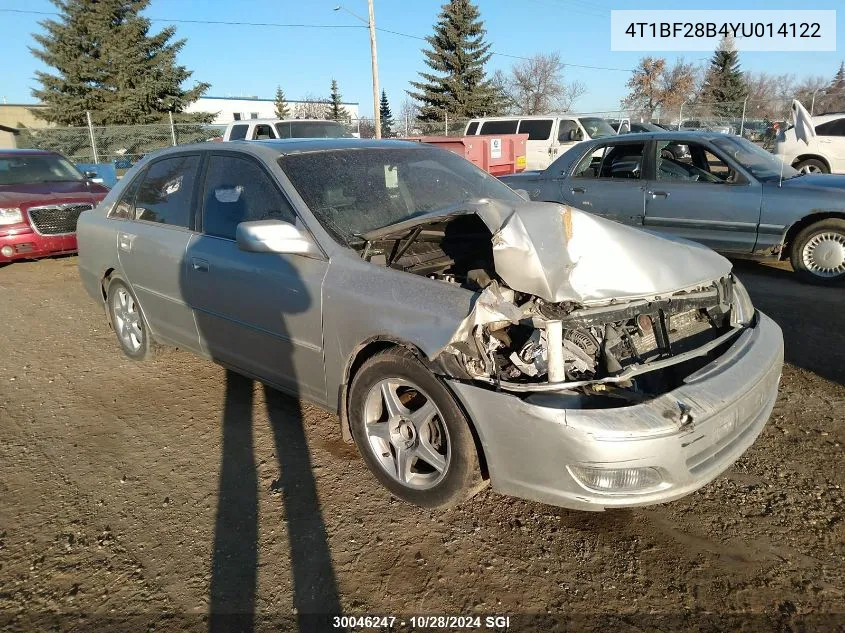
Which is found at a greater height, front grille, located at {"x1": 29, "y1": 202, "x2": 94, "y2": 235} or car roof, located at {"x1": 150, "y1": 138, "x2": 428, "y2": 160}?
car roof, located at {"x1": 150, "y1": 138, "x2": 428, "y2": 160}

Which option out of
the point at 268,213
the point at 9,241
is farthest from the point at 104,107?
the point at 268,213

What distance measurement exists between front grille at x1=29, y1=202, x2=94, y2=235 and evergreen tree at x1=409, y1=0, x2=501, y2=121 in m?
32.0

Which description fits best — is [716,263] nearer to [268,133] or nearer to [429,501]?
[429,501]

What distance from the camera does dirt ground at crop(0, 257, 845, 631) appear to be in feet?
7.32

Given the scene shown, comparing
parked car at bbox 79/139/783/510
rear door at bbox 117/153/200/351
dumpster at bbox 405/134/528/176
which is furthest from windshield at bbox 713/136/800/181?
rear door at bbox 117/153/200/351

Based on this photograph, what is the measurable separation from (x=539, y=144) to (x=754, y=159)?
33.6ft

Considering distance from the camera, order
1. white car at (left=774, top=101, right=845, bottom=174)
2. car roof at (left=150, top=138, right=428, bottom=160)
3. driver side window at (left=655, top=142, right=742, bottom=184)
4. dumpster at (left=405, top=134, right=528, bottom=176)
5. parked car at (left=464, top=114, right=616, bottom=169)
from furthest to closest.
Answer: parked car at (left=464, top=114, right=616, bottom=169)
white car at (left=774, top=101, right=845, bottom=174)
dumpster at (left=405, top=134, right=528, bottom=176)
driver side window at (left=655, top=142, right=742, bottom=184)
car roof at (left=150, top=138, right=428, bottom=160)

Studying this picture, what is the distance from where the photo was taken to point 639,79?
158 ft

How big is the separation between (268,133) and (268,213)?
1122 cm

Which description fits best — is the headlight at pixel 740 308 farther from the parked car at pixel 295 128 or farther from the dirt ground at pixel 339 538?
the parked car at pixel 295 128

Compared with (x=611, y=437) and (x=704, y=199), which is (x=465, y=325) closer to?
(x=611, y=437)

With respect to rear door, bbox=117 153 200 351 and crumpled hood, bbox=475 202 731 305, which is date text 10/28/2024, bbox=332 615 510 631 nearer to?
crumpled hood, bbox=475 202 731 305

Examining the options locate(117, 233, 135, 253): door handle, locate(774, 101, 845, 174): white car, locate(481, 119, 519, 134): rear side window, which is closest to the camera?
locate(117, 233, 135, 253): door handle

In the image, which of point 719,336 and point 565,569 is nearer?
point 565,569
